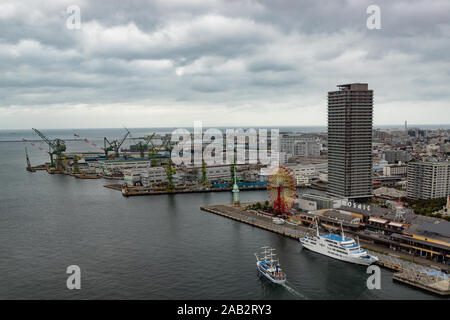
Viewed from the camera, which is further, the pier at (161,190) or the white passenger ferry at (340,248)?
the pier at (161,190)

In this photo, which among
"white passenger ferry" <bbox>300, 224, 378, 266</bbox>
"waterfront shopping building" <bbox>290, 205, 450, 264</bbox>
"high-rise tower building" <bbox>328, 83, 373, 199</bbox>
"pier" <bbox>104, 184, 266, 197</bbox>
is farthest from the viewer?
"pier" <bbox>104, 184, 266, 197</bbox>

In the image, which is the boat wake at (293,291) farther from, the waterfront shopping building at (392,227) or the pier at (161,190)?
the pier at (161,190)

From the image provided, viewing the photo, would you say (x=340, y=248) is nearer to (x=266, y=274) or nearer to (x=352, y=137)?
(x=266, y=274)

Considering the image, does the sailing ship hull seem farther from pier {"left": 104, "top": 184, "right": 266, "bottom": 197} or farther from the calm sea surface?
pier {"left": 104, "top": 184, "right": 266, "bottom": 197}

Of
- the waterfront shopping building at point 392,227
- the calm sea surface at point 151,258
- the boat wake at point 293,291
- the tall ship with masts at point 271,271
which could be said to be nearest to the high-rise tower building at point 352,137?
the waterfront shopping building at point 392,227

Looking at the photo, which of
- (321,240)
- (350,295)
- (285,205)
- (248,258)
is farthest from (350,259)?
(285,205)

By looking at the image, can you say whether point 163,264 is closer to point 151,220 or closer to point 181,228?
point 181,228

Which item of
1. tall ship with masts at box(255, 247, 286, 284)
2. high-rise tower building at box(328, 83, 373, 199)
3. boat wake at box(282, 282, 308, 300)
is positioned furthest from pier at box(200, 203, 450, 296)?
high-rise tower building at box(328, 83, 373, 199)

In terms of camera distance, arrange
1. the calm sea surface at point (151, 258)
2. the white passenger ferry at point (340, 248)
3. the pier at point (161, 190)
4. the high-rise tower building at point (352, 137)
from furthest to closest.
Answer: the pier at point (161, 190)
the high-rise tower building at point (352, 137)
the white passenger ferry at point (340, 248)
the calm sea surface at point (151, 258)
